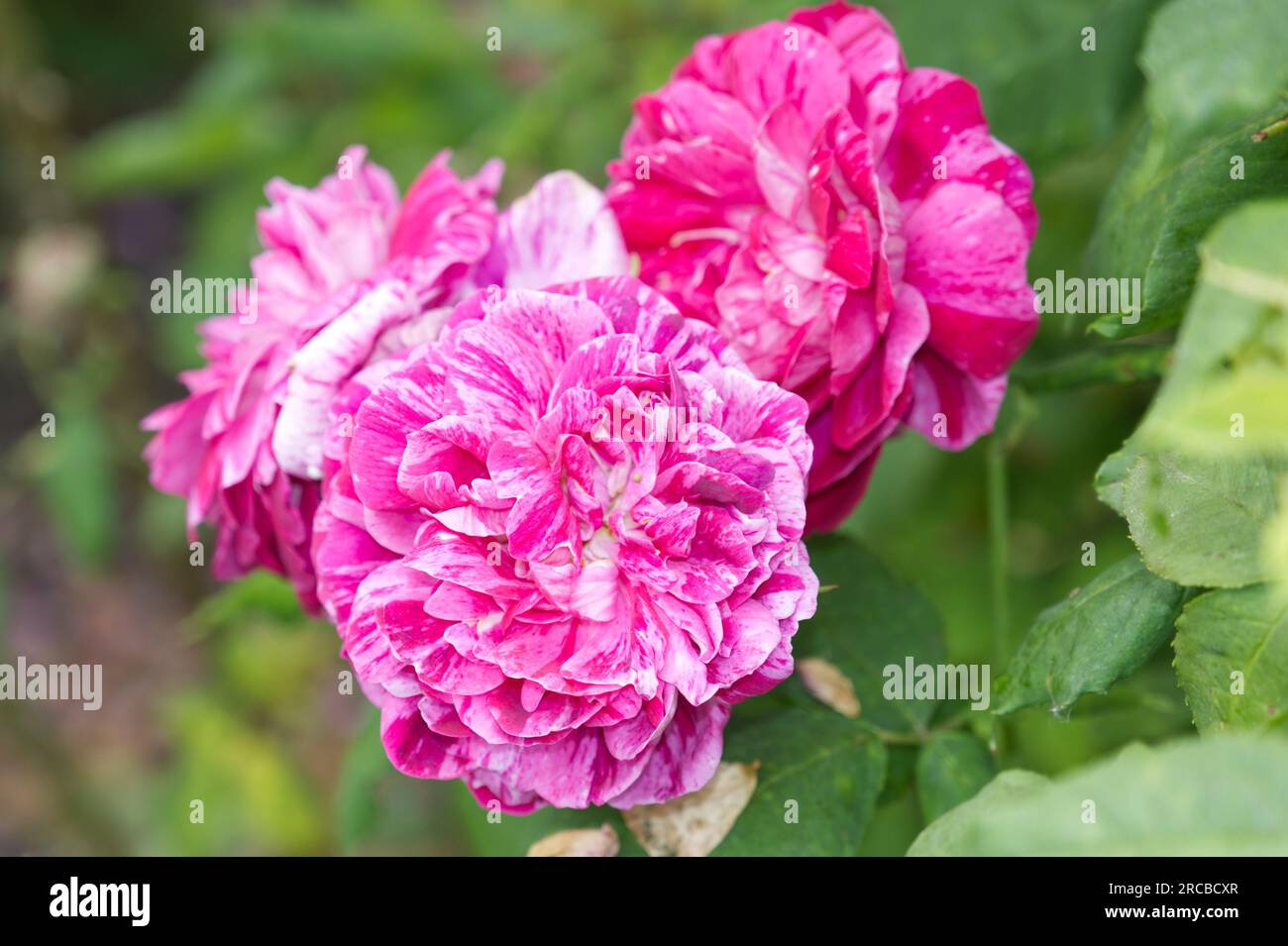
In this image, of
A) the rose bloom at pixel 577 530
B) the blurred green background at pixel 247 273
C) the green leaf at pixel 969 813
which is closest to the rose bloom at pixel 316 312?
the rose bloom at pixel 577 530

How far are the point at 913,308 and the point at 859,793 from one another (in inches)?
12.2

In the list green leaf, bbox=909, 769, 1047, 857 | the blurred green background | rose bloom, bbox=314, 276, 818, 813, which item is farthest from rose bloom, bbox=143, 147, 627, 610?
green leaf, bbox=909, 769, 1047, 857

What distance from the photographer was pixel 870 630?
86cm

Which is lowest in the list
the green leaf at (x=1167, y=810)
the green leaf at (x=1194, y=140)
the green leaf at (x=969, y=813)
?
the green leaf at (x=969, y=813)

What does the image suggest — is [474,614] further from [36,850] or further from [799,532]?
[36,850]

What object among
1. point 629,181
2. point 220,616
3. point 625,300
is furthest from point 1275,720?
point 220,616

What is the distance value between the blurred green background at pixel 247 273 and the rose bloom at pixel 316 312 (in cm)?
22

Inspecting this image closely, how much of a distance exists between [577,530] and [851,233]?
8.5 inches

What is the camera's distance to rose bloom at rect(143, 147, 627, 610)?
2.31 ft

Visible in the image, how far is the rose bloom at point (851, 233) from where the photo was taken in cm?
68

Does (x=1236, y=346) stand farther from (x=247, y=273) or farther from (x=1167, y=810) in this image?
(x=247, y=273)

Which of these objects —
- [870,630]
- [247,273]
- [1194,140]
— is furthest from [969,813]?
[247,273]

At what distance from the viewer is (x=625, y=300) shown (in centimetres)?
65

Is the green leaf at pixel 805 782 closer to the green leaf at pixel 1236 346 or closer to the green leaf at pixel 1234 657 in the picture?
the green leaf at pixel 1234 657
